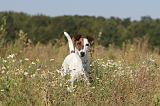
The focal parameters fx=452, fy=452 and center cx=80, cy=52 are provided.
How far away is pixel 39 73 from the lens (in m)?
5.84

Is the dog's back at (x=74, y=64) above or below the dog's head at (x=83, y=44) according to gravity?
below

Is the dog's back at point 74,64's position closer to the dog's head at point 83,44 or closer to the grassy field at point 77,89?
the dog's head at point 83,44

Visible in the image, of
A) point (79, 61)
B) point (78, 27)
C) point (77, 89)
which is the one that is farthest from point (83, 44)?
point (78, 27)

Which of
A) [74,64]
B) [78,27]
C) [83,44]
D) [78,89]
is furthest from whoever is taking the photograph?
[78,27]

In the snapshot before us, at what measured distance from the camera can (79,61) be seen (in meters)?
7.11

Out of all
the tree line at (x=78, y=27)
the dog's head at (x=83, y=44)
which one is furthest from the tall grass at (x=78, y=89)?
the tree line at (x=78, y=27)

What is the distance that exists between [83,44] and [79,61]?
17.0 inches

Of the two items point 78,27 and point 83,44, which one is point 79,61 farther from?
point 78,27

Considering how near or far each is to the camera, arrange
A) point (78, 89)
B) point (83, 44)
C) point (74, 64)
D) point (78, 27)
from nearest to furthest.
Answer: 1. point (78, 89)
2. point (74, 64)
3. point (83, 44)
4. point (78, 27)

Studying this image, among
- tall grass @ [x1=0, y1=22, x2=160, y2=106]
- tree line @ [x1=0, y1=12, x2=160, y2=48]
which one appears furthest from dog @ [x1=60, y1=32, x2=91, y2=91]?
tree line @ [x1=0, y1=12, x2=160, y2=48]

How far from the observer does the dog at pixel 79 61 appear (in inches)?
263

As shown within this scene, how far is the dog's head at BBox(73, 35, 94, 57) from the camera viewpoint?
7355 mm

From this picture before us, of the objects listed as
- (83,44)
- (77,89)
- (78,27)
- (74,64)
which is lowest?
(77,89)

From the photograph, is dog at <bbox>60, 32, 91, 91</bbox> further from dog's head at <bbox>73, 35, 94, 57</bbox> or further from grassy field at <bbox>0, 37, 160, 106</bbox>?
grassy field at <bbox>0, 37, 160, 106</bbox>
